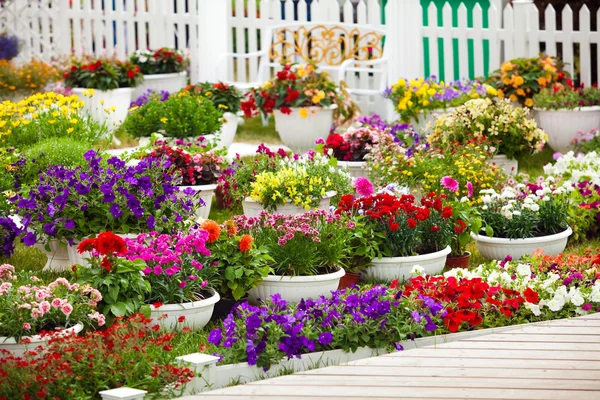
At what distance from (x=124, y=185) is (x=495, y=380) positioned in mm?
2644

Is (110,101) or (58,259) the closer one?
(58,259)

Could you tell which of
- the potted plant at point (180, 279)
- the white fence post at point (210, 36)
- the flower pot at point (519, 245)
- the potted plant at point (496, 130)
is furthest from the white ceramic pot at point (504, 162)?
the white fence post at point (210, 36)

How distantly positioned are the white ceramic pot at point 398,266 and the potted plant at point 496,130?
2613 millimetres

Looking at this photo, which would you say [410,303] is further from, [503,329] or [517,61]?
[517,61]

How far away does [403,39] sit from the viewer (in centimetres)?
1138

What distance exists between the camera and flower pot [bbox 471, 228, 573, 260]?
22.2 feet

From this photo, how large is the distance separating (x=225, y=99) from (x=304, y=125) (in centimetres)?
87

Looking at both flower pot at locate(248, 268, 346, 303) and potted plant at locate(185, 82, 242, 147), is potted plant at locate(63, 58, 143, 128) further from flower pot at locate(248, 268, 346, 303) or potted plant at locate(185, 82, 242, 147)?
flower pot at locate(248, 268, 346, 303)

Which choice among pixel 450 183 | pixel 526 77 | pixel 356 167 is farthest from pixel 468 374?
pixel 526 77

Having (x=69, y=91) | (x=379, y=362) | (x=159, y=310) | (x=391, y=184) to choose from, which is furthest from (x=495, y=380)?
(x=69, y=91)

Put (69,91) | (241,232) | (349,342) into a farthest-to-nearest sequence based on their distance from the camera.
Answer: (69,91) < (241,232) < (349,342)

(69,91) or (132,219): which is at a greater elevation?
(69,91)

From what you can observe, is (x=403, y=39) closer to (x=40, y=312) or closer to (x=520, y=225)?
(x=520, y=225)

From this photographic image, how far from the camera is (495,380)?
4406 mm
